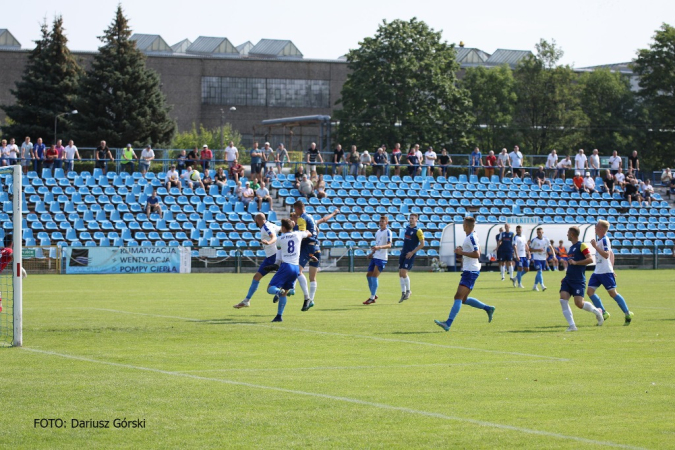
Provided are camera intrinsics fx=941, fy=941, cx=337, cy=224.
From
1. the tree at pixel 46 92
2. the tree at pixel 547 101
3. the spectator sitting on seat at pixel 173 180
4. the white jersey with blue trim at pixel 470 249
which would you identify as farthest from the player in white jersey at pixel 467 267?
the tree at pixel 547 101

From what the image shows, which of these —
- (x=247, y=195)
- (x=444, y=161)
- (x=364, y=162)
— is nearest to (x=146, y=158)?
(x=247, y=195)

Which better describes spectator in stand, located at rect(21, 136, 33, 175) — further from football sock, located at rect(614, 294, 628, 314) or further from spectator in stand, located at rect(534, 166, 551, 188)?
football sock, located at rect(614, 294, 628, 314)

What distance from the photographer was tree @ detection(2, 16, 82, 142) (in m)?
68.3

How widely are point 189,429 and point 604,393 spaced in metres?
4.57

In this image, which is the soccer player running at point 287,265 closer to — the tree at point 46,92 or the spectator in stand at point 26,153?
the spectator in stand at point 26,153

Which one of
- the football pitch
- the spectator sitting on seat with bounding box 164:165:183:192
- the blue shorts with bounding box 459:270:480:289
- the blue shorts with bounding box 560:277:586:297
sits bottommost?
the football pitch

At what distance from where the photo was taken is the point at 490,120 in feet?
279

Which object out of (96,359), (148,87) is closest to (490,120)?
(148,87)

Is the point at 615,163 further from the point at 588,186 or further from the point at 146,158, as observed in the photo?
the point at 146,158

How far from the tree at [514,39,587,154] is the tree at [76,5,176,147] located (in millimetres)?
32483

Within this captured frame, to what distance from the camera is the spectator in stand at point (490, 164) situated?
51200 mm

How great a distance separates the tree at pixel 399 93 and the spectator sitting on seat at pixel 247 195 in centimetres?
2897

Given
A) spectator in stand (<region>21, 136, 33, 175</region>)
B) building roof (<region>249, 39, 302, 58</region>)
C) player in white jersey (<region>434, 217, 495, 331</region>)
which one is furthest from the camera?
building roof (<region>249, 39, 302, 58</region>)

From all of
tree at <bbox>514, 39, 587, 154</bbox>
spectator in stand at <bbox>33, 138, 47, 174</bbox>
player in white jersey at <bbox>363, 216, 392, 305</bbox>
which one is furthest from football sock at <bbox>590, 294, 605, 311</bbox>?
tree at <bbox>514, 39, 587, 154</bbox>
